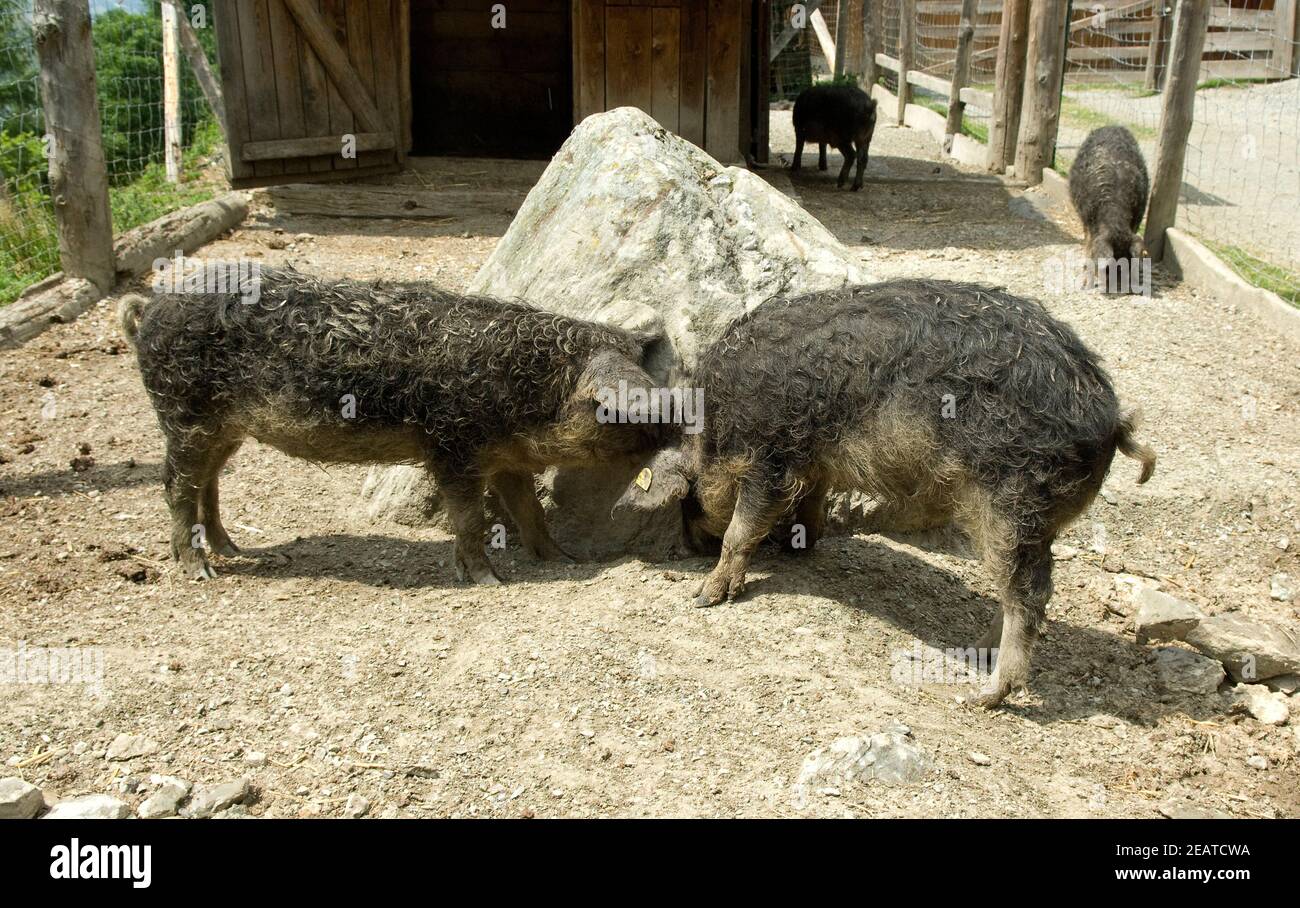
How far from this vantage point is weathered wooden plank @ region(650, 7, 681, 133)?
12562 mm

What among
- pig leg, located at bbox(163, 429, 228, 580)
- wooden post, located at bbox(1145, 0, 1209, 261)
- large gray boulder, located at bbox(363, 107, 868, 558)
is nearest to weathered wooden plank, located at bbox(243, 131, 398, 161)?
large gray boulder, located at bbox(363, 107, 868, 558)

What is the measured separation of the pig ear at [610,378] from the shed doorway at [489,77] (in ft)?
30.9

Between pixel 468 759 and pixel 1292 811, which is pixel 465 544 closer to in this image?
pixel 468 759

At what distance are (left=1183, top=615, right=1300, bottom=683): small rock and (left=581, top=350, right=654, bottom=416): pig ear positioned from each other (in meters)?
2.92

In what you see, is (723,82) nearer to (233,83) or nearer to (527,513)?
(233,83)

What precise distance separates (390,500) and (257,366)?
148 cm

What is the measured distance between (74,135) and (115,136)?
15.5 ft

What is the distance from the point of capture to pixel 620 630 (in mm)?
5082

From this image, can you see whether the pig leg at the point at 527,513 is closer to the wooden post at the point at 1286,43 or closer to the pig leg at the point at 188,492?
the pig leg at the point at 188,492

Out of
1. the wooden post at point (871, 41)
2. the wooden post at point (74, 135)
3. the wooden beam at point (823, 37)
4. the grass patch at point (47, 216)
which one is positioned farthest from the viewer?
the wooden beam at point (823, 37)

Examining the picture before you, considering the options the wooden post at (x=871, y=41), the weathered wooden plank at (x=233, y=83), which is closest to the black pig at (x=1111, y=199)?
the weathered wooden plank at (x=233, y=83)

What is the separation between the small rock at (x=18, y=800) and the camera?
3625mm

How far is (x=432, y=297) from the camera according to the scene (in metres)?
5.94

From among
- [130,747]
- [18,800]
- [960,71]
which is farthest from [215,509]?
[960,71]
